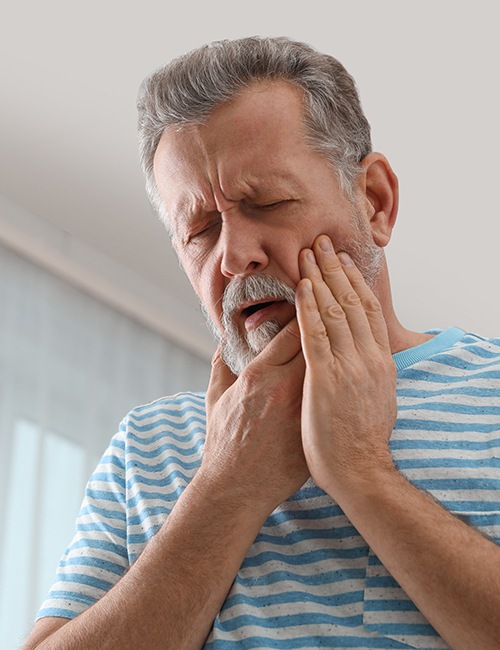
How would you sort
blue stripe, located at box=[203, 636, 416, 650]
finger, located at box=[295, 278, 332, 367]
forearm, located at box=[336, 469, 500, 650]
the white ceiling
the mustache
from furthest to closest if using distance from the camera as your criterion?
the white ceiling → the mustache → finger, located at box=[295, 278, 332, 367] → blue stripe, located at box=[203, 636, 416, 650] → forearm, located at box=[336, 469, 500, 650]

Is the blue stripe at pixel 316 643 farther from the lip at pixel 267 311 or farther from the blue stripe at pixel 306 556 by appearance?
the lip at pixel 267 311

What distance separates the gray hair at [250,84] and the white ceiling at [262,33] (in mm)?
1258

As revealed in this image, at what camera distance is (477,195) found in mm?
3271

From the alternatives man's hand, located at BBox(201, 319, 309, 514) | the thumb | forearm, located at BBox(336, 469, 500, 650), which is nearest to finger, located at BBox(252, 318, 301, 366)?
man's hand, located at BBox(201, 319, 309, 514)

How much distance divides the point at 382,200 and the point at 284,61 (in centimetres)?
26

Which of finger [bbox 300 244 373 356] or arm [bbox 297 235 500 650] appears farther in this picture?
finger [bbox 300 244 373 356]

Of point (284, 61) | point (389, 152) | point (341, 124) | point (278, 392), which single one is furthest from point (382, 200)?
point (389, 152)

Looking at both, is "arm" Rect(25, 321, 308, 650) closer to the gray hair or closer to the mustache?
the mustache

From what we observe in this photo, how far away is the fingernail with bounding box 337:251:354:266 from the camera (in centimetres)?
133

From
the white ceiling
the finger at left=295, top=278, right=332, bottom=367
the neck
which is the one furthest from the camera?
the white ceiling

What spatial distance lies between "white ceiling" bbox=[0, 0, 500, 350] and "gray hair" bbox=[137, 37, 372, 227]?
1258mm

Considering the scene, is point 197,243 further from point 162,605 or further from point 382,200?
point 162,605

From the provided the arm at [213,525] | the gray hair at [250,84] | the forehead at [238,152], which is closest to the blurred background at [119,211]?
the gray hair at [250,84]

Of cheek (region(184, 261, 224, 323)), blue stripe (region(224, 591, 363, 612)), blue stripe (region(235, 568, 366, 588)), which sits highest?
cheek (region(184, 261, 224, 323))
